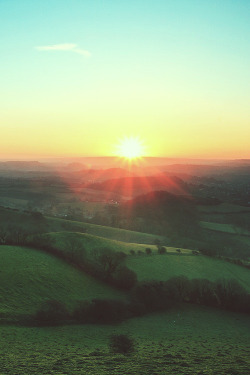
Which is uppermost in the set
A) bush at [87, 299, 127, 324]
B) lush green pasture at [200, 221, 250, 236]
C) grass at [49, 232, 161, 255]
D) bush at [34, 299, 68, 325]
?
grass at [49, 232, 161, 255]

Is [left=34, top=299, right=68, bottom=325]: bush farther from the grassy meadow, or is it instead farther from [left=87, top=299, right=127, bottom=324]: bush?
[left=87, top=299, right=127, bottom=324]: bush

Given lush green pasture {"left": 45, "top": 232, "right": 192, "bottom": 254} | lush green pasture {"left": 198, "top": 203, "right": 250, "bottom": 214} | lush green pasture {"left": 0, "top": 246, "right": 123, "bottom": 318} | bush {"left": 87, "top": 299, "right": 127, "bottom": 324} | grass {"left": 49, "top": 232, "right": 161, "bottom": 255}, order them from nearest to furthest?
A: lush green pasture {"left": 0, "top": 246, "right": 123, "bottom": 318}, bush {"left": 87, "top": 299, "right": 127, "bottom": 324}, lush green pasture {"left": 45, "top": 232, "right": 192, "bottom": 254}, grass {"left": 49, "top": 232, "right": 161, "bottom": 255}, lush green pasture {"left": 198, "top": 203, "right": 250, "bottom": 214}

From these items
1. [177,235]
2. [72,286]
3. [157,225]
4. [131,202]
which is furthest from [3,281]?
[131,202]

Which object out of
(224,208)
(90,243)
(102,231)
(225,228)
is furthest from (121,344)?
(224,208)

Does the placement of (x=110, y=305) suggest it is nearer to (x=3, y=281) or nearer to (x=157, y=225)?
(x=3, y=281)

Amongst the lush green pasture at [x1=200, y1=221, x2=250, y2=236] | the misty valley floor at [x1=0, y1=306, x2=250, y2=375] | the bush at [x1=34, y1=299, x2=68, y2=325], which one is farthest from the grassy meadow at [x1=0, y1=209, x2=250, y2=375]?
the lush green pasture at [x1=200, y1=221, x2=250, y2=236]

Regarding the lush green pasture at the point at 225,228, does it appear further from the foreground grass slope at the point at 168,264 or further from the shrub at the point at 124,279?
the shrub at the point at 124,279
